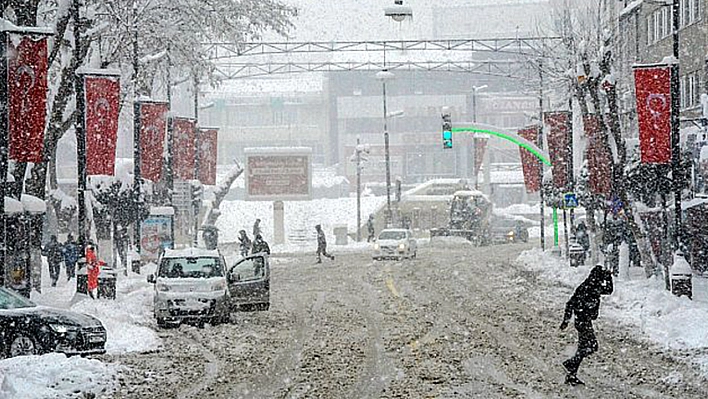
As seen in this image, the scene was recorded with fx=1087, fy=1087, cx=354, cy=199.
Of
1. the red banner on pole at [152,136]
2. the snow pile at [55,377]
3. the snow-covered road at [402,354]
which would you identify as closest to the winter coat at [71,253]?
the red banner on pole at [152,136]

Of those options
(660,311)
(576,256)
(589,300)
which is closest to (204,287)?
(660,311)

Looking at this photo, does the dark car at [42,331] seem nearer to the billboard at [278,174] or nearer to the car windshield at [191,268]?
the car windshield at [191,268]

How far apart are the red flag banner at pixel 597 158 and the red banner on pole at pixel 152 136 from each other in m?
12.9

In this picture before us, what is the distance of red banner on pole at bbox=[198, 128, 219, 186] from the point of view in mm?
43656

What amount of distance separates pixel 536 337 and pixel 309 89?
96.7 m

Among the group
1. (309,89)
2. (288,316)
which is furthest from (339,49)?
(309,89)

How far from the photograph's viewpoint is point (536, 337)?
19250mm

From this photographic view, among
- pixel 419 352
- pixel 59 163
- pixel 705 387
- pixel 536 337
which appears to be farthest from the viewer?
pixel 59 163

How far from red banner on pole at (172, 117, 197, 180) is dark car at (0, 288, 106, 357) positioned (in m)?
20.7

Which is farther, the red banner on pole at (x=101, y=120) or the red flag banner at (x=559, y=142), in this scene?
the red flag banner at (x=559, y=142)

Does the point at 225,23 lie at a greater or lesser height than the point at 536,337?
greater

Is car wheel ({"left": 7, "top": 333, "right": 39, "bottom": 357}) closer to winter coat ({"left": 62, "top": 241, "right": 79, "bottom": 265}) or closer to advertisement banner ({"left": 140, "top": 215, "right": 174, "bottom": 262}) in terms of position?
winter coat ({"left": 62, "top": 241, "right": 79, "bottom": 265})

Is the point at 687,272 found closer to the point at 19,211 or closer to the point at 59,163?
the point at 19,211

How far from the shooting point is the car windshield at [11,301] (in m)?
16.5
